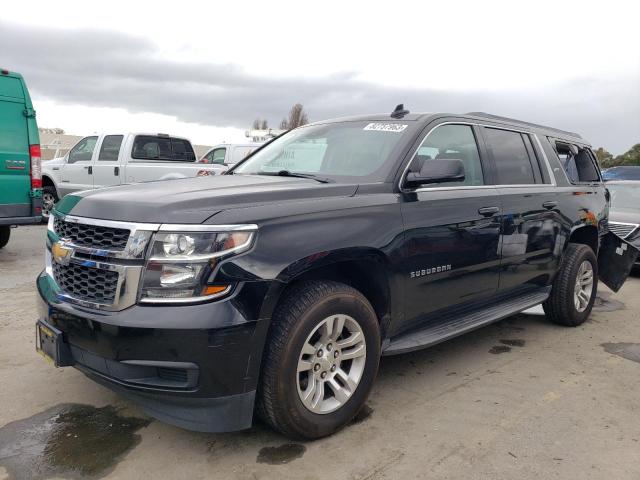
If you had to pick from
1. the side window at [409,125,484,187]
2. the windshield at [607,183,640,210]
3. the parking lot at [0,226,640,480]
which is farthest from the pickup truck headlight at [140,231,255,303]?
the windshield at [607,183,640,210]

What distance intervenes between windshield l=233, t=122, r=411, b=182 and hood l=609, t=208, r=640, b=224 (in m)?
5.82

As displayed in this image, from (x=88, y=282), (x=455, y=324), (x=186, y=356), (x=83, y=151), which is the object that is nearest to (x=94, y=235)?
(x=88, y=282)

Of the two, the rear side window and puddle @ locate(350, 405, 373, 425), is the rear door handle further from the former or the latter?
the rear side window

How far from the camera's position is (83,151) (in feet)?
38.5

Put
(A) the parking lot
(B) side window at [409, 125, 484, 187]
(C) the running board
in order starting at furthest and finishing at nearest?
1. (B) side window at [409, 125, 484, 187]
2. (C) the running board
3. (A) the parking lot

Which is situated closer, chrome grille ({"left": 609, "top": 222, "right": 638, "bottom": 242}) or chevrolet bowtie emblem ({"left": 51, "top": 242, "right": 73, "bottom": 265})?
chevrolet bowtie emblem ({"left": 51, "top": 242, "right": 73, "bottom": 265})

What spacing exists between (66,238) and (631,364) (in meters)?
4.17

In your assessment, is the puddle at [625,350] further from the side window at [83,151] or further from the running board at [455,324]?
the side window at [83,151]

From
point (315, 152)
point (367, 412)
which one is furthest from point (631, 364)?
point (315, 152)

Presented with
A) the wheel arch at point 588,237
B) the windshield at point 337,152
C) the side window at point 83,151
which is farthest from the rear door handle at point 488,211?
the side window at point 83,151

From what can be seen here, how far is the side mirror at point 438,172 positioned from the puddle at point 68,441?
2166mm

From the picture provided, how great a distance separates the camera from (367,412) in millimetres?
3234

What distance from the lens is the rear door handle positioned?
3.77 meters

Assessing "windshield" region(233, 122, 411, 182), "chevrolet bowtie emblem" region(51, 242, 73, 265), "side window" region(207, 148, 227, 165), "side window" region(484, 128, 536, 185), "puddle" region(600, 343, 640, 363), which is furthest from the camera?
"side window" region(207, 148, 227, 165)
